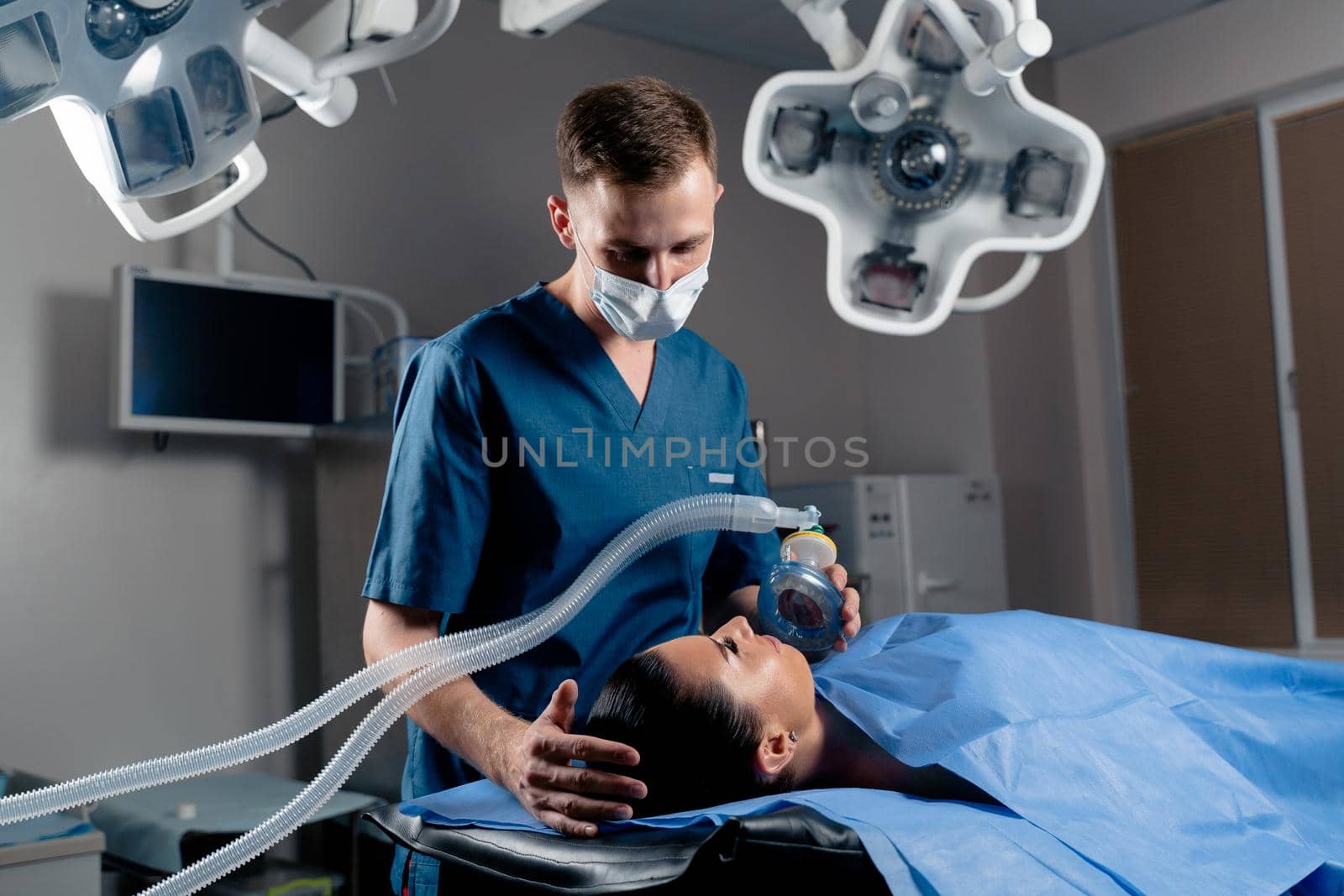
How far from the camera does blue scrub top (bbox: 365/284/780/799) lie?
1271 millimetres

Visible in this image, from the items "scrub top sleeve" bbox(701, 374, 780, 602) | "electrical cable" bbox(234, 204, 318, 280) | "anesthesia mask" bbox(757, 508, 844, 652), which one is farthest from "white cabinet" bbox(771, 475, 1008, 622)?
"anesthesia mask" bbox(757, 508, 844, 652)

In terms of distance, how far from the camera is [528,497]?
1.33 meters

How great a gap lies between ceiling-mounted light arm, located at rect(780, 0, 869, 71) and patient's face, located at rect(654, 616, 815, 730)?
26.6 inches

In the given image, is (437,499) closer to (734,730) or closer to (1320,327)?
(734,730)

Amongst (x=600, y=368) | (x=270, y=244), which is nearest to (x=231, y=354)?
(x=270, y=244)

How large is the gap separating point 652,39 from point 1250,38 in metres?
1.83

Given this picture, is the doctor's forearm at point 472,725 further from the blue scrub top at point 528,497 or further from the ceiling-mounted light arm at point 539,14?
the ceiling-mounted light arm at point 539,14

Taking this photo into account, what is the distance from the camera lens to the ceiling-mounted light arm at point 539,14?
5.22 ft

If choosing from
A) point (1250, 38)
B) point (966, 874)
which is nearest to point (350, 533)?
point (966, 874)

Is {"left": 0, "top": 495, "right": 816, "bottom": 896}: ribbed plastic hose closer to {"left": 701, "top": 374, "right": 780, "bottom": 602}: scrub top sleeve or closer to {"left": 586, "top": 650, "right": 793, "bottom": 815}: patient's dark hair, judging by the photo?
{"left": 586, "top": 650, "right": 793, "bottom": 815}: patient's dark hair

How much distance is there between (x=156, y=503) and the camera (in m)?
3.01

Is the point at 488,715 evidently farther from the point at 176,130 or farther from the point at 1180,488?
the point at 1180,488

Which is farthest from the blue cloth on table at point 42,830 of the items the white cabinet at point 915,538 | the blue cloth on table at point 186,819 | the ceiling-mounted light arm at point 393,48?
the white cabinet at point 915,538

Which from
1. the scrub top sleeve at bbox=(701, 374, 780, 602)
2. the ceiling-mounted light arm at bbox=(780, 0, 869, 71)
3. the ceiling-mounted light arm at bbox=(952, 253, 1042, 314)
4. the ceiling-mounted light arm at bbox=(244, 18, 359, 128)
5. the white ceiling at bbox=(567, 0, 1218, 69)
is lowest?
the scrub top sleeve at bbox=(701, 374, 780, 602)
